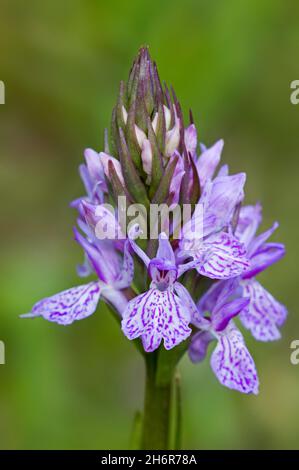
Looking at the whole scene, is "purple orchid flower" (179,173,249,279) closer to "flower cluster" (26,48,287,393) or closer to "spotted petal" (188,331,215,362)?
"flower cluster" (26,48,287,393)

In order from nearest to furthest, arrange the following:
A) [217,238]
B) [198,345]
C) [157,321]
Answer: [157,321] → [217,238] → [198,345]

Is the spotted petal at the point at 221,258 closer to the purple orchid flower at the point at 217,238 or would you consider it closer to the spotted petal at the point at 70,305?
the purple orchid flower at the point at 217,238

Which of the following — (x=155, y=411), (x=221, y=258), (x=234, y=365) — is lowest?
(x=155, y=411)

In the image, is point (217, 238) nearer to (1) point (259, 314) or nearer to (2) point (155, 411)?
(1) point (259, 314)

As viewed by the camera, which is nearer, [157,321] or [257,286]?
[157,321]

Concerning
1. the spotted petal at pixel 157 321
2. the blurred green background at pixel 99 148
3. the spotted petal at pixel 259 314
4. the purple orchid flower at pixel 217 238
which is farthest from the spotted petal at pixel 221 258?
the blurred green background at pixel 99 148

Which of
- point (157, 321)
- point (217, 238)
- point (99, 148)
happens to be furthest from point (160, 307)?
point (99, 148)

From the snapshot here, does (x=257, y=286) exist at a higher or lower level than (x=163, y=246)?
→ lower
